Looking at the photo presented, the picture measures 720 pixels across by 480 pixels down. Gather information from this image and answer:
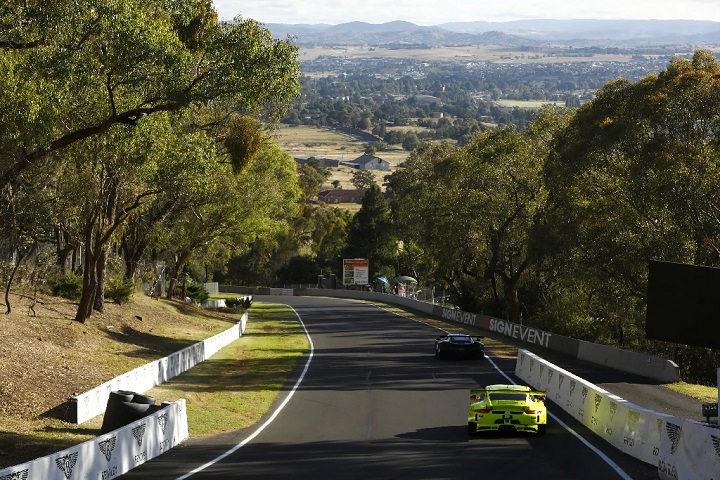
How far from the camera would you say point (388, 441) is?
22125mm

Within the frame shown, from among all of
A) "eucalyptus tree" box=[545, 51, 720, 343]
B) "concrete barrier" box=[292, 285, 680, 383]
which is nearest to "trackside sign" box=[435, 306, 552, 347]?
"concrete barrier" box=[292, 285, 680, 383]

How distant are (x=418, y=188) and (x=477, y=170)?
20395 mm

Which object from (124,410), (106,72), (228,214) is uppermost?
(106,72)

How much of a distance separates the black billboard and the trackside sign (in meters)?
30.6

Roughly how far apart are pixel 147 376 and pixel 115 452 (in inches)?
477

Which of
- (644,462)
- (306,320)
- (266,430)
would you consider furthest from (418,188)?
(644,462)

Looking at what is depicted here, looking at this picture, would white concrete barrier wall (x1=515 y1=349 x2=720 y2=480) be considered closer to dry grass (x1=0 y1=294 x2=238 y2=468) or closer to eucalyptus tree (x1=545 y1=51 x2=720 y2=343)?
dry grass (x1=0 y1=294 x2=238 y2=468)

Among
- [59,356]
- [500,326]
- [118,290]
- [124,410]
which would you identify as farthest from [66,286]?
[500,326]

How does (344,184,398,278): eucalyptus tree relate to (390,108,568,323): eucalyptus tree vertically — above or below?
below

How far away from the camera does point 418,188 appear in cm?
8162

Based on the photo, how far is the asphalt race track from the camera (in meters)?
18.1

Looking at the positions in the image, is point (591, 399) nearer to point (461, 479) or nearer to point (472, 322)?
point (461, 479)

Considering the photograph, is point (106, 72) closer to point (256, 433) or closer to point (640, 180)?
point (256, 433)

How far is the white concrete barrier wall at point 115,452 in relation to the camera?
1425 cm
